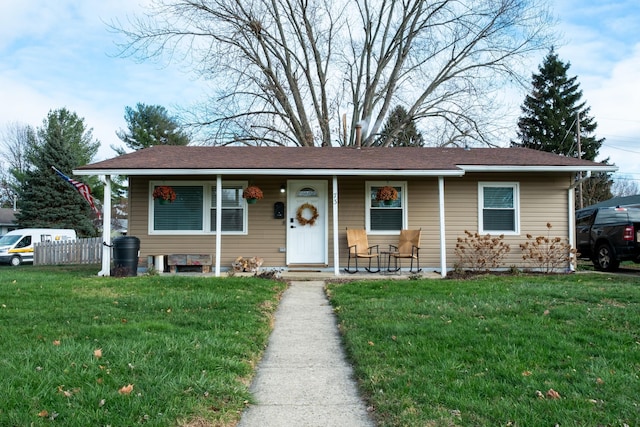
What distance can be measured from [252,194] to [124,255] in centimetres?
302

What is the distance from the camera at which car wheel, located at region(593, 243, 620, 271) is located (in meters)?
11.5

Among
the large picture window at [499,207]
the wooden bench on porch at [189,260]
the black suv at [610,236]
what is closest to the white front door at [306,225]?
the wooden bench on porch at [189,260]

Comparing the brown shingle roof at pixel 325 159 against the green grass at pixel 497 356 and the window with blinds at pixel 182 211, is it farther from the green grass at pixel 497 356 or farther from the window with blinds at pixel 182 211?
the green grass at pixel 497 356

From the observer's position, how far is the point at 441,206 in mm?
10320

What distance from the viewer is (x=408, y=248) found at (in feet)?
35.4

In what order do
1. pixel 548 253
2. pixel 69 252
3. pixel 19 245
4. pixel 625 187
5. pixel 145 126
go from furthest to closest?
pixel 625 187, pixel 145 126, pixel 19 245, pixel 69 252, pixel 548 253

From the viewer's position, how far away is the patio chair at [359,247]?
1080 centimetres

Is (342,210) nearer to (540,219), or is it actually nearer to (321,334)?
(540,219)

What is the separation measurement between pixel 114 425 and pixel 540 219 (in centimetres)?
1111

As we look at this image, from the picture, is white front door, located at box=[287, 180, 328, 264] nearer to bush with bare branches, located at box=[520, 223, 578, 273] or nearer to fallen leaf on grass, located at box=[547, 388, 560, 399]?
bush with bare branches, located at box=[520, 223, 578, 273]

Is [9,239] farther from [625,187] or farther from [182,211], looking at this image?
[625,187]

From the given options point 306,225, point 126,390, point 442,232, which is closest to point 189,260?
point 306,225

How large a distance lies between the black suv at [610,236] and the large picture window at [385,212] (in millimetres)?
5100

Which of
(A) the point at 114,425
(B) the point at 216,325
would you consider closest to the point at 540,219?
(B) the point at 216,325
